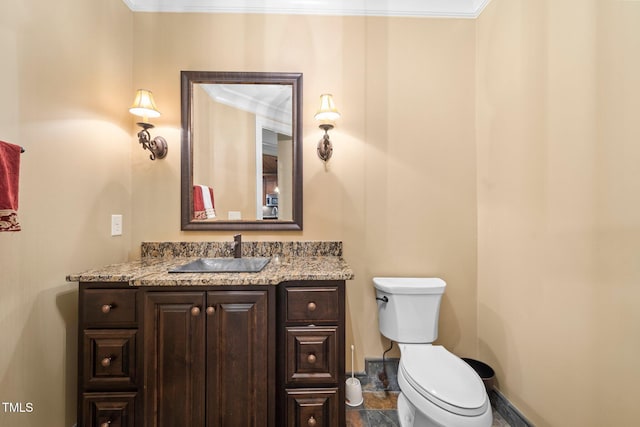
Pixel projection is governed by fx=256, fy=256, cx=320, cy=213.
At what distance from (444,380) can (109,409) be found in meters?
1.58

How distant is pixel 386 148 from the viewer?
182 cm

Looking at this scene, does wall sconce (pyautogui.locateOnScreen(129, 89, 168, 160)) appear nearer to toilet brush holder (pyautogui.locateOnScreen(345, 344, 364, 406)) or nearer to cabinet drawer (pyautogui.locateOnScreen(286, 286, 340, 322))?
cabinet drawer (pyautogui.locateOnScreen(286, 286, 340, 322))

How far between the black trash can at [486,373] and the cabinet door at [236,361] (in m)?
1.36

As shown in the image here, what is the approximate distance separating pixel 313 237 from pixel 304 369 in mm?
814

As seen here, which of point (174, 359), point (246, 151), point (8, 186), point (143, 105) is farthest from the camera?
point (246, 151)

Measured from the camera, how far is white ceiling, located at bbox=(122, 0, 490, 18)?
1762mm

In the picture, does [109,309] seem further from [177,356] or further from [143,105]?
[143,105]

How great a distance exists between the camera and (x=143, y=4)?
1.75m

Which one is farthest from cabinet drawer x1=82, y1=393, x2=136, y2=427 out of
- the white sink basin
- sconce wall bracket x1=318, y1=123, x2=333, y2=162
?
sconce wall bracket x1=318, y1=123, x2=333, y2=162

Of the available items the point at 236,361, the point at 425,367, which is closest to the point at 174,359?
the point at 236,361

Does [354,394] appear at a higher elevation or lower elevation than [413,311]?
lower

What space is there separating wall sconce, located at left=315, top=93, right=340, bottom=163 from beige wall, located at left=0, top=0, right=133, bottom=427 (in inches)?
52.0

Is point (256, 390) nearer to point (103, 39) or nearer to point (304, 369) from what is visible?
point (304, 369)

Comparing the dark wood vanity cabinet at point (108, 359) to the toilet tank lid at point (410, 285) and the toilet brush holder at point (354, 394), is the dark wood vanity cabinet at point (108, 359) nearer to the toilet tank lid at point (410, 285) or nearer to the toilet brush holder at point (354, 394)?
the toilet brush holder at point (354, 394)
